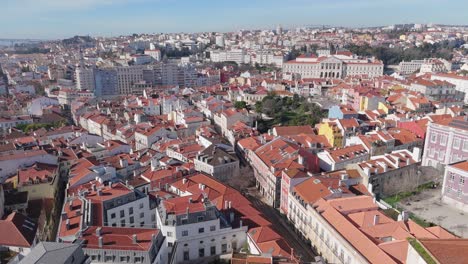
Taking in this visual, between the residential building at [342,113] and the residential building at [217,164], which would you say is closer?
the residential building at [217,164]

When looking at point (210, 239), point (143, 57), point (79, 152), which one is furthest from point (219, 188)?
point (143, 57)

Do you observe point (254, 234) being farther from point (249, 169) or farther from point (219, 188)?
point (249, 169)

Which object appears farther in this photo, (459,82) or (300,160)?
(459,82)

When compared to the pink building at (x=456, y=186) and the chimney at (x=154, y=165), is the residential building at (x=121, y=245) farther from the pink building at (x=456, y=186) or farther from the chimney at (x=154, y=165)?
the pink building at (x=456, y=186)

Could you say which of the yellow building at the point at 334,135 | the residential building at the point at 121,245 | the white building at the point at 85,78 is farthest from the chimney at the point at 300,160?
the white building at the point at 85,78

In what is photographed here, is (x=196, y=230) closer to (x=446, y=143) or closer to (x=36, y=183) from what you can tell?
(x=36, y=183)

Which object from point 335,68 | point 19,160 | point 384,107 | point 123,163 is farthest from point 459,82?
point 19,160
